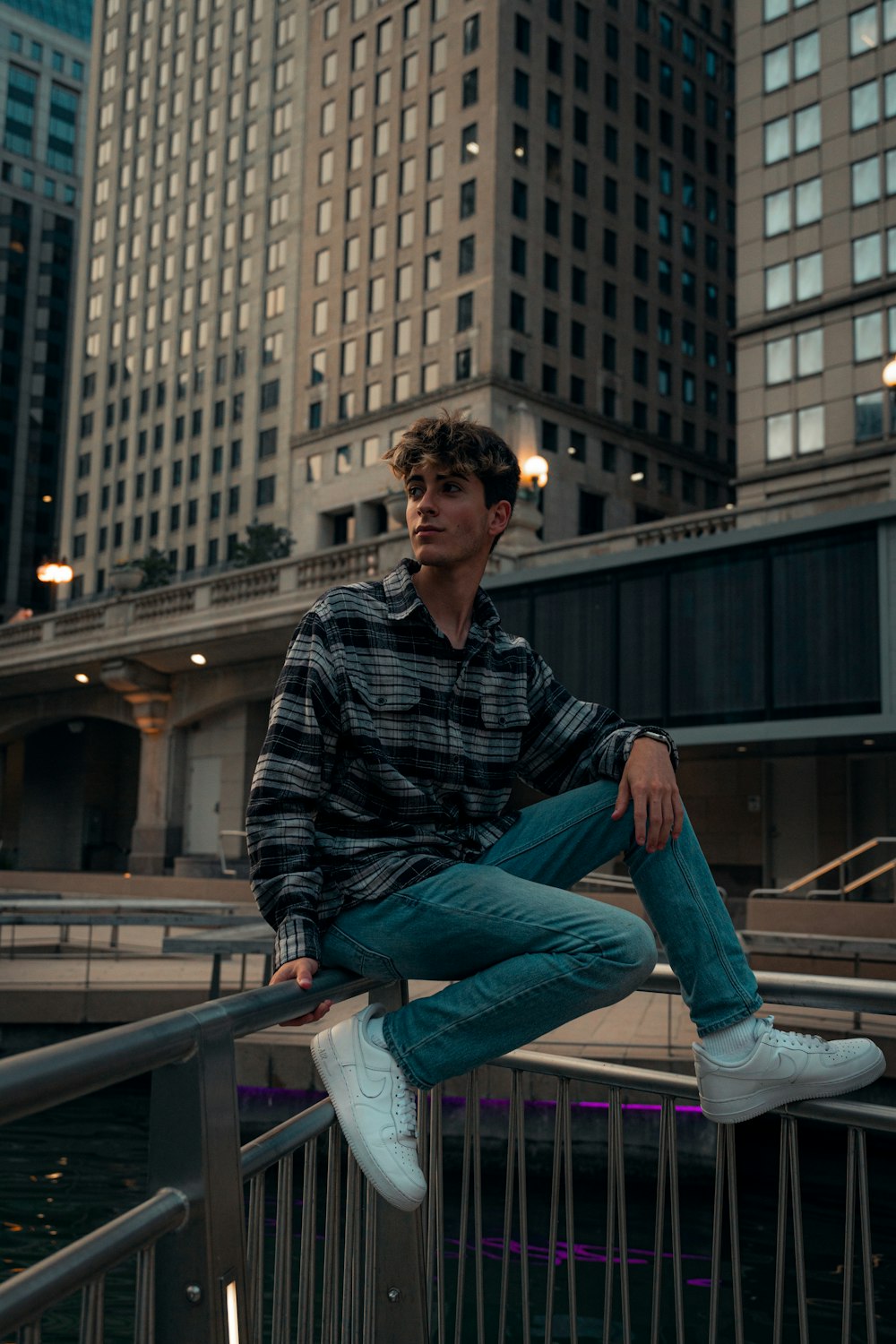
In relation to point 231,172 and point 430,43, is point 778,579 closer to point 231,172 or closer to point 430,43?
point 430,43

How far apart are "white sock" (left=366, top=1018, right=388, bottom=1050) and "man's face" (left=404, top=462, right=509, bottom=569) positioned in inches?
43.8

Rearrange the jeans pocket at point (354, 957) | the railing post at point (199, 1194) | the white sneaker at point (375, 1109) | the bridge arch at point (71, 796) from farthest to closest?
the bridge arch at point (71, 796) < the jeans pocket at point (354, 957) < the white sneaker at point (375, 1109) < the railing post at point (199, 1194)

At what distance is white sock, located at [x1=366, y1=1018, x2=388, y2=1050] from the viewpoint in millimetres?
2672

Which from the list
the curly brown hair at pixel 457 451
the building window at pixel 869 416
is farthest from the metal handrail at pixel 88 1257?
the building window at pixel 869 416

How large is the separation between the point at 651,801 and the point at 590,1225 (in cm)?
690

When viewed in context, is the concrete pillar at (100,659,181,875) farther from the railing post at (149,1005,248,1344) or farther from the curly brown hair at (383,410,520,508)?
the railing post at (149,1005,248,1344)

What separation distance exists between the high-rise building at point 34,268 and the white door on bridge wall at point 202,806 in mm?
57385

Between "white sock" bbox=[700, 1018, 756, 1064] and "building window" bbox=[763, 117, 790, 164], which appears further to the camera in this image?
"building window" bbox=[763, 117, 790, 164]

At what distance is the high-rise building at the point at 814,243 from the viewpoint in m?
36.4

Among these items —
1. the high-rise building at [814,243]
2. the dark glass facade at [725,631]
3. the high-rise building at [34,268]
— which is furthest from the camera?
the high-rise building at [34,268]

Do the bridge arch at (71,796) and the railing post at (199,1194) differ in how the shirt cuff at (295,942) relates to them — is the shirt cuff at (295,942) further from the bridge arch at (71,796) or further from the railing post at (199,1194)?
the bridge arch at (71,796)

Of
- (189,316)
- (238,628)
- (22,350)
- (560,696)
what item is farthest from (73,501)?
(560,696)

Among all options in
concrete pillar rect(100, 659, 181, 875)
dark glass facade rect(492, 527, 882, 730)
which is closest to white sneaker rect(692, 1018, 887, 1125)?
dark glass facade rect(492, 527, 882, 730)

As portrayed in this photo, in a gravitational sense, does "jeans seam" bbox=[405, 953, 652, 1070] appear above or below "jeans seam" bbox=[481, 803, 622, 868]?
below
